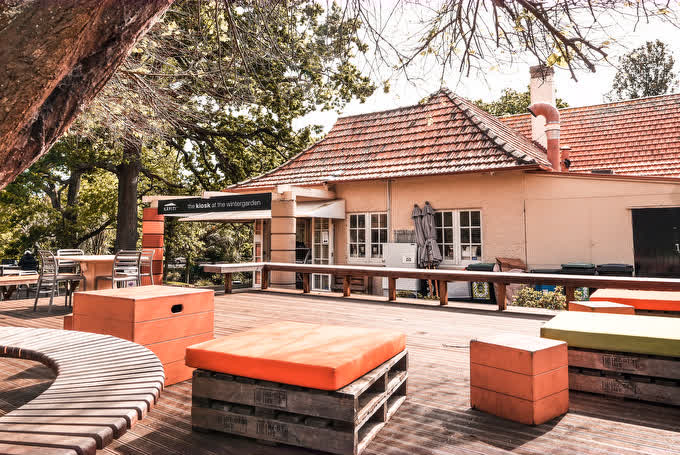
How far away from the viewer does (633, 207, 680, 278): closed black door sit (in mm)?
9914

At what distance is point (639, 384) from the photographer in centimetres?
318

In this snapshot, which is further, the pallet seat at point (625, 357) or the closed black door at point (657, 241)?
the closed black door at point (657, 241)

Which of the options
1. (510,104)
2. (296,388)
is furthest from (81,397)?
(510,104)

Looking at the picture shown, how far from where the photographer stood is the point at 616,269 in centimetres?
970

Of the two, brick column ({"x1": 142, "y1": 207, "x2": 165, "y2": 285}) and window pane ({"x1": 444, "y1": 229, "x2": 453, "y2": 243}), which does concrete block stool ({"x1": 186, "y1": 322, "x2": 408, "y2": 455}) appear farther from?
brick column ({"x1": 142, "y1": 207, "x2": 165, "y2": 285})

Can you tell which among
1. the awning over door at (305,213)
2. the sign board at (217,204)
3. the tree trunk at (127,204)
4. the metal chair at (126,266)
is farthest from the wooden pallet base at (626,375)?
the tree trunk at (127,204)

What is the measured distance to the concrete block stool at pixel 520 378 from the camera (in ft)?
9.13

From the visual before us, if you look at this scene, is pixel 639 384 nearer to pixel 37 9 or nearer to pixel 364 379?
pixel 364 379

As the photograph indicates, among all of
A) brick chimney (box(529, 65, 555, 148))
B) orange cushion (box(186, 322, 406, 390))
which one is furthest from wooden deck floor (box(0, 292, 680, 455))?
brick chimney (box(529, 65, 555, 148))

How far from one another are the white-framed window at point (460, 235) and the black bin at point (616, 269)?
265 centimetres

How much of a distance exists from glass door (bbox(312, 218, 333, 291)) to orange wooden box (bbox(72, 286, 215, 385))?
29.9 ft

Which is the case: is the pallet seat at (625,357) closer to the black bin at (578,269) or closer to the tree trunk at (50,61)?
the tree trunk at (50,61)

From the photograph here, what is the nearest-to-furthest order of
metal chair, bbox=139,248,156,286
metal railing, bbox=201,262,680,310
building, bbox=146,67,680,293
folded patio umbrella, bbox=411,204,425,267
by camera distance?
metal railing, bbox=201,262,680,310 < metal chair, bbox=139,248,156,286 < building, bbox=146,67,680,293 < folded patio umbrella, bbox=411,204,425,267

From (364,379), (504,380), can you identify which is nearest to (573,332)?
(504,380)
